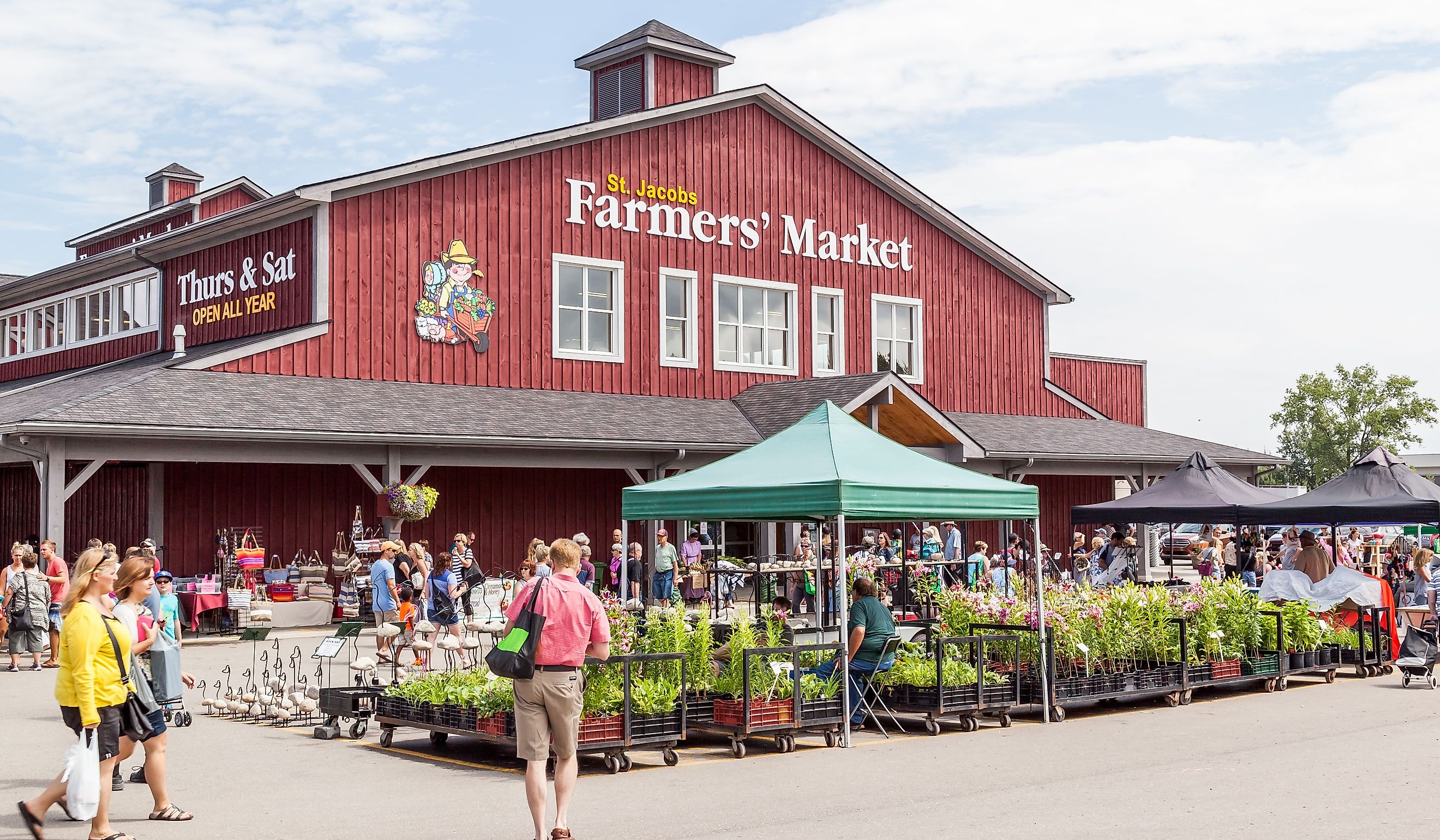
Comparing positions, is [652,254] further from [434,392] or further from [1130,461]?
[1130,461]

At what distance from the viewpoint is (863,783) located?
9.90 meters

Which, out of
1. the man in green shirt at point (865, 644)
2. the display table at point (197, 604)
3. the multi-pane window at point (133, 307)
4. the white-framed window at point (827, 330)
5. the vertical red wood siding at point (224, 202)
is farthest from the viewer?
the vertical red wood siding at point (224, 202)

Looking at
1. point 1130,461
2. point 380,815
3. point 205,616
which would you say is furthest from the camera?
point 1130,461

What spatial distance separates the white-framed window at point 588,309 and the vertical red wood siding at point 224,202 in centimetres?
1280

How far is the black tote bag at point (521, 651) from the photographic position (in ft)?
26.5

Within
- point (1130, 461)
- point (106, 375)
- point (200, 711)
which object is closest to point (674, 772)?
point (200, 711)

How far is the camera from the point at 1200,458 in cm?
2169

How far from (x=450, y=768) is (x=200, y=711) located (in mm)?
4321

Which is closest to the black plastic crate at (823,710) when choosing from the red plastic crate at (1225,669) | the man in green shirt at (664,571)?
the red plastic crate at (1225,669)

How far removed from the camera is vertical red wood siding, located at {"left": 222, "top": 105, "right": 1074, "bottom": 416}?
78.8 feet

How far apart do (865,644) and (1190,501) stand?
32.9ft

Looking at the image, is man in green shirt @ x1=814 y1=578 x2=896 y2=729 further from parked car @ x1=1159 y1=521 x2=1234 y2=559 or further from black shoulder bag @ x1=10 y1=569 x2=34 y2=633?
A: parked car @ x1=1159 y1=521 x2=1234 y2=559

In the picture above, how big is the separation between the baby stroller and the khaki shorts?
10.7m

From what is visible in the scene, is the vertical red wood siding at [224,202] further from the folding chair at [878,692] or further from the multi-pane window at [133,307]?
the folding chair at [878,692]
